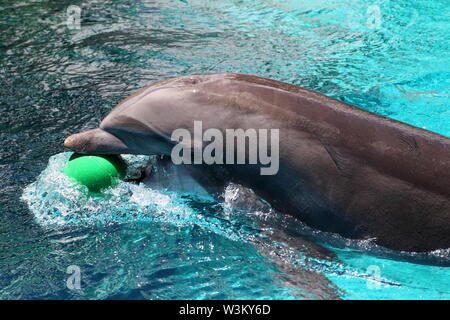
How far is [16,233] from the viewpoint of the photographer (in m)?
4.65

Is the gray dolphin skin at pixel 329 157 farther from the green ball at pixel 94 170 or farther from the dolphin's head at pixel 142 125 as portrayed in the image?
the green ball at pixel 94 170

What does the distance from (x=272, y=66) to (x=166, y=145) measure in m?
4.58

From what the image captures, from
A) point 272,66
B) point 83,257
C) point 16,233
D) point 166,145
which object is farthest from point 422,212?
point 272,66

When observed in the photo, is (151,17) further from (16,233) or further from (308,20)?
(16,233)

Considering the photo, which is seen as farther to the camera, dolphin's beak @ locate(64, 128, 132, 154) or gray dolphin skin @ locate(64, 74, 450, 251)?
dolphin's beak @ locate(64, 128, 132, 154)

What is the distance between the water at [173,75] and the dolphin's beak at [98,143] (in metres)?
0.39

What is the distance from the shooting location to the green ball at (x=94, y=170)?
4.64 m

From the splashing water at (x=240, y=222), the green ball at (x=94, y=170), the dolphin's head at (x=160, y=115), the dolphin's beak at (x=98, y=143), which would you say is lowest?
the splashing water at (x=240, y=222)

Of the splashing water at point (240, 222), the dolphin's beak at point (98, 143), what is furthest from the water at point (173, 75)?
the dolphin's beak at point (98, 143)

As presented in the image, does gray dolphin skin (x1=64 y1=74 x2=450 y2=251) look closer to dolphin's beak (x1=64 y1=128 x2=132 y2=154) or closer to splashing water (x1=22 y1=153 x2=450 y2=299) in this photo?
splashing water (x1=22 y1=153 x2=450 y2=299)

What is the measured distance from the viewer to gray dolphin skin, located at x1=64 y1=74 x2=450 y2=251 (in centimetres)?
395

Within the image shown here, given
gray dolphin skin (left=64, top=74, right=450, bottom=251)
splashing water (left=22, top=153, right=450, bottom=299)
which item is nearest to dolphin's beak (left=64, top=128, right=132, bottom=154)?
gray dolphin skin (left=64, top=74, right=450, bottom=251)

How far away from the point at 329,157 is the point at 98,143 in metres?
1.88

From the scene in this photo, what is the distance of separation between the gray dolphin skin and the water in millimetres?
183
